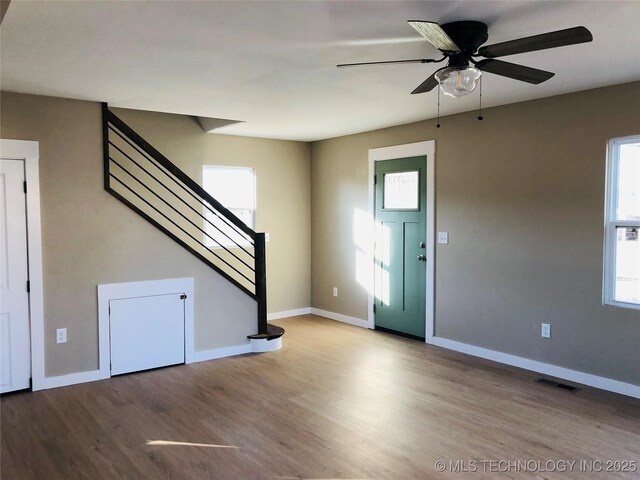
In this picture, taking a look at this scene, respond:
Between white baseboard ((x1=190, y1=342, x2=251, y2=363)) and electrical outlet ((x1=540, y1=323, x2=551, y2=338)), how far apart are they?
2758 mm

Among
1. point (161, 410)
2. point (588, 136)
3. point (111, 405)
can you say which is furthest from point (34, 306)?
point (588, 136)

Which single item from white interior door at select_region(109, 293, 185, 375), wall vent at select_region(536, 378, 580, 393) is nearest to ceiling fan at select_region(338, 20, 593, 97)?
wall vent at select_region(536, 378, 580, 393)

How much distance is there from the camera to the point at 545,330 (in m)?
4.29

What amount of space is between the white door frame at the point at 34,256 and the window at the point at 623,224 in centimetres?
448

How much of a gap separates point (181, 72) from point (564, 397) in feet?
12.1

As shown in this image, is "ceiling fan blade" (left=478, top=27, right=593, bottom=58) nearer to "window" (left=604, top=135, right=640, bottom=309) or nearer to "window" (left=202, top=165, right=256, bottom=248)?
"window" (left=604, top=135, right=640, bottom=309)

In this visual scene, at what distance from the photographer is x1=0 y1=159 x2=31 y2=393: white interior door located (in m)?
3.82

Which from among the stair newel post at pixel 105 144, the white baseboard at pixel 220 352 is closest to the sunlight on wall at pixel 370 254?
the white baseboard at pixel 220 352

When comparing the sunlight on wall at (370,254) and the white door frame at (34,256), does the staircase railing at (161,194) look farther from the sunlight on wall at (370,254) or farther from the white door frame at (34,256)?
the sunlight on wall at (370,254)

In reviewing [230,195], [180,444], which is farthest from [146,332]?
[230,195]

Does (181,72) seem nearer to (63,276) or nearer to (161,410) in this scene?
(63,276)

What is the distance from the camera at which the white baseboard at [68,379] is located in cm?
397

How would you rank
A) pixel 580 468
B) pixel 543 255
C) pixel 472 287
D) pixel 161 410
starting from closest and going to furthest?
pixel 580 468 < pixel 161 410 < pixel 543 255 < pixel 472 287

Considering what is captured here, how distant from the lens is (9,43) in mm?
2754
